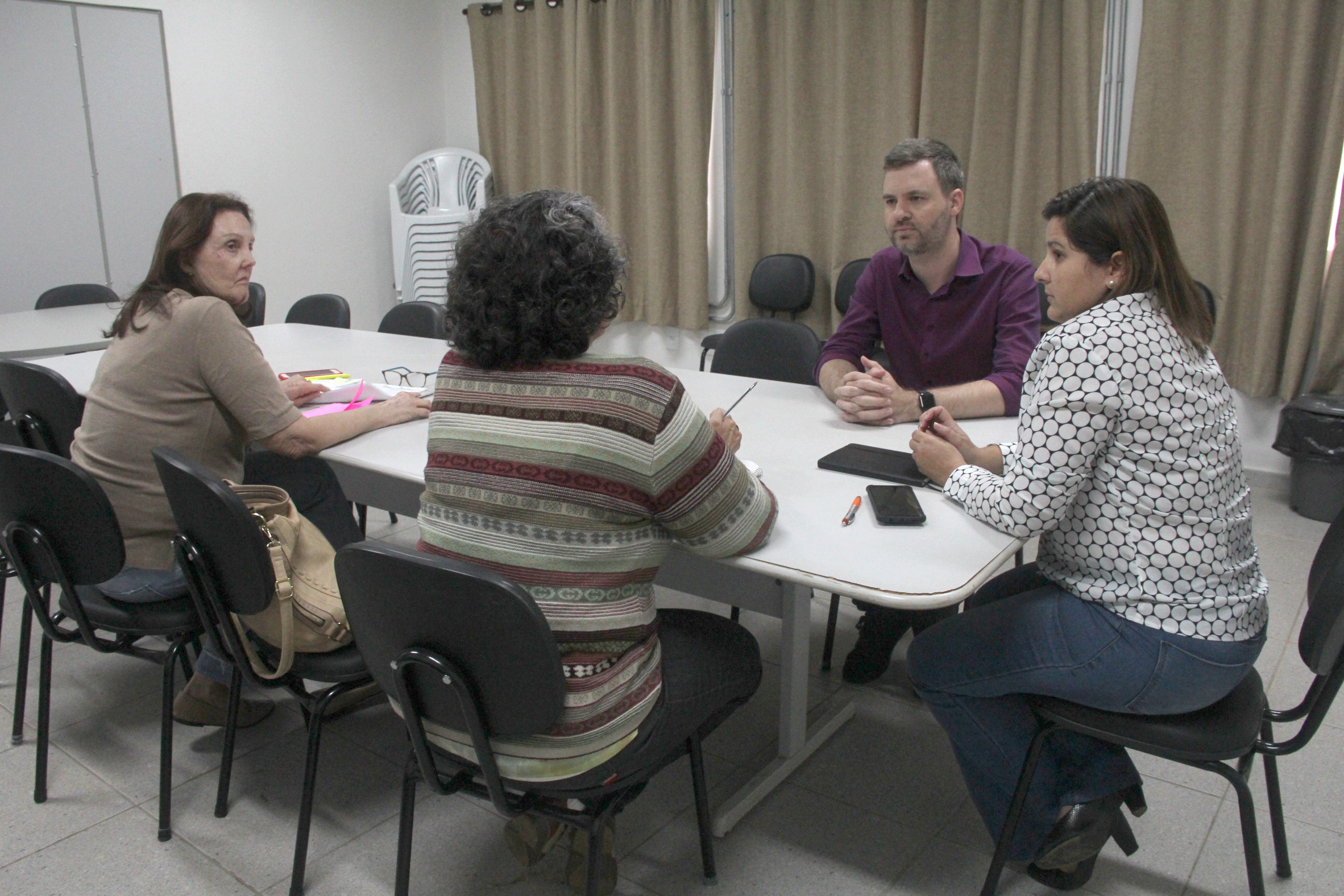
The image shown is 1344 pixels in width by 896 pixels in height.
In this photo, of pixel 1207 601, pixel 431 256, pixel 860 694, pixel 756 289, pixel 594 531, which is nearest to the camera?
pixel 594 531

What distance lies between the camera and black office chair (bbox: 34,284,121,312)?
4445 mm

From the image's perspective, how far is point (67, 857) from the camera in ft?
6.09

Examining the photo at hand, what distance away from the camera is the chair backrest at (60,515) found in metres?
1.70

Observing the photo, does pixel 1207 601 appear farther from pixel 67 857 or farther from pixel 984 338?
pixel 67 857

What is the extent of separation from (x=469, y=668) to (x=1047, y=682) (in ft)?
2.83

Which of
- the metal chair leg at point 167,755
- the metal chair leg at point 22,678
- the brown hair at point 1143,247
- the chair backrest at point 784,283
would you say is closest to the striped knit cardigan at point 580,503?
the brown hair at point 1143,247

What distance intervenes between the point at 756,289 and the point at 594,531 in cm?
349

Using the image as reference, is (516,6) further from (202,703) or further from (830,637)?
(202,703)

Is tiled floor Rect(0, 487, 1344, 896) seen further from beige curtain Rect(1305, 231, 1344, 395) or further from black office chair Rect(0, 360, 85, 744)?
beige curtain Rect(1305, 231, 1344, 395)

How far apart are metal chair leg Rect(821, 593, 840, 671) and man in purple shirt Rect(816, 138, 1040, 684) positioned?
0.08m

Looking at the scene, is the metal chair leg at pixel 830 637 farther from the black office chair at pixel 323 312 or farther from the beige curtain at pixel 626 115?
the beige curtain at pixel 626 115

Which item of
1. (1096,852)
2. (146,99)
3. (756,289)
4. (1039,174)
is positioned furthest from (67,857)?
(146,99)

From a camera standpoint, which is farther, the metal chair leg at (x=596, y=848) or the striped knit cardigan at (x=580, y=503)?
the metal chair leg at (x=596, y=848)

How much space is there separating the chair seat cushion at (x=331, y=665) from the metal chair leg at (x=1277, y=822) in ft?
5.10
